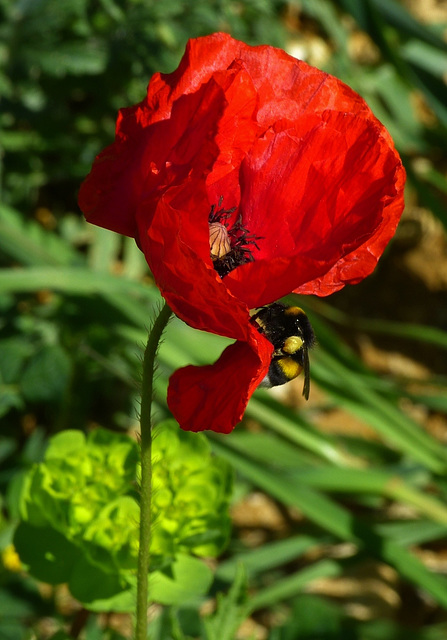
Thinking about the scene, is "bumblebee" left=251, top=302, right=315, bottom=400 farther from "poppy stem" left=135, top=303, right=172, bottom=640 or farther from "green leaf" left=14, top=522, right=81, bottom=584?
"green leaf" left=14, top=522, right=81, bottom=584

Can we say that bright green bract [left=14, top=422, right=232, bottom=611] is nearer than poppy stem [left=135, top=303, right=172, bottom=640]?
No

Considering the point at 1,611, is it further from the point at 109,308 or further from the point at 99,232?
the point at 99,232

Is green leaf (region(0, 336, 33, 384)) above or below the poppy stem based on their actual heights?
below

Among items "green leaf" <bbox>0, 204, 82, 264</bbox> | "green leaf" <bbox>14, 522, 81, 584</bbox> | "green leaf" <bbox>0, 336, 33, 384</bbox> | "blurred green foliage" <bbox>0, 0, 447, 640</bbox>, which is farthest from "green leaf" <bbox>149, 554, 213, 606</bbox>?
"green leaf" <bbox>0, 204, 82, 264</bbox>

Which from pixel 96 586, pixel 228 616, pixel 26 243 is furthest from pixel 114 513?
pixel 26 243

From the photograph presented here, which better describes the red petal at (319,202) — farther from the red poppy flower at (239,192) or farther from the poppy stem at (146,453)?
the poppy stem at (146,453)

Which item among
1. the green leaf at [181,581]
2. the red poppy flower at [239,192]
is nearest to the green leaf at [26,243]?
the green leaf at [181,581]

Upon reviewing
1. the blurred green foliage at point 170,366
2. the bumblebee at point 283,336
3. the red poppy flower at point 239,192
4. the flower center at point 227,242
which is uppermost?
the red poppy flower at point 239,192

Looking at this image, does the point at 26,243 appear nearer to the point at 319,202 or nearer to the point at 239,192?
the point at 239,192
